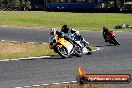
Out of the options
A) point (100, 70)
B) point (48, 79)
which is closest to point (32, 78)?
point (48, 79)

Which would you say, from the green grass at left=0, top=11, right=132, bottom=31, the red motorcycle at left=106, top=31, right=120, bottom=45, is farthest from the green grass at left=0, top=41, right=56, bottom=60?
the green grass at left=0, top=11, right=132, bottom=31

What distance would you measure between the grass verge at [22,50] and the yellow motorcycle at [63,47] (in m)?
1.33

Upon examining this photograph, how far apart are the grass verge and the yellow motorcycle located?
133cm

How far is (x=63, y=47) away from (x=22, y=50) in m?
3.46

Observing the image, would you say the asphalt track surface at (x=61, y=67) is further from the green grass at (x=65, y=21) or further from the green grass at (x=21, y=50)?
the green grass at (x=65, y=21)

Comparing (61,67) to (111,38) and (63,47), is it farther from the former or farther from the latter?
(111,38)

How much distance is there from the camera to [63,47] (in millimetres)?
17250

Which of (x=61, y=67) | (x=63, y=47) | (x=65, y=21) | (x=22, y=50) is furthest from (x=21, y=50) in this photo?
(x=65, y=21)

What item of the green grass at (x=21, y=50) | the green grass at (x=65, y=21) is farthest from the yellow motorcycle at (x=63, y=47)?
the green grass at (x=65, y=21)

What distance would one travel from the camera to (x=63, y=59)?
55.4ft

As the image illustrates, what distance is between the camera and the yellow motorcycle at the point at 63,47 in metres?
17.0

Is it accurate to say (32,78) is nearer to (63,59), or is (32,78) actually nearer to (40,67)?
(40,67)

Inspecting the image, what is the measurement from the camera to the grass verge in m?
18.1

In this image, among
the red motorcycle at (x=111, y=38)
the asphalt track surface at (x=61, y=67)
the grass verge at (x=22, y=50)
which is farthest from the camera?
the red motorcycle at (x=111, y=38)
